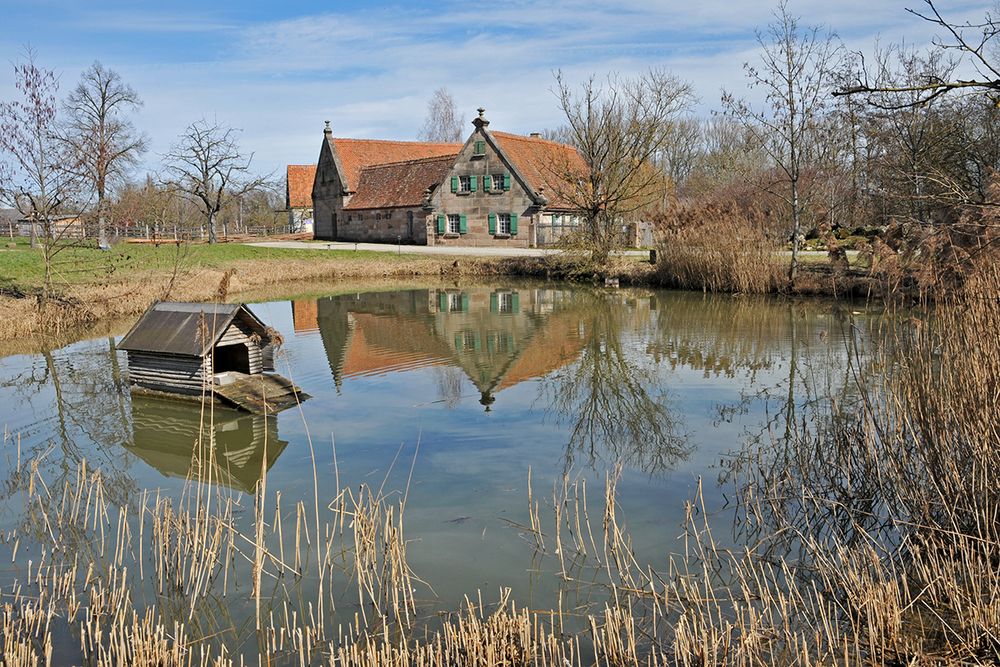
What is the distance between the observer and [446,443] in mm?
10617

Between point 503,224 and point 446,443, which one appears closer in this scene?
point 446,443

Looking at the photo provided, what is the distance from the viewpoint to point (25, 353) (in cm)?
1712

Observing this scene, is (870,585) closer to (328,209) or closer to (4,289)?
(4,289)

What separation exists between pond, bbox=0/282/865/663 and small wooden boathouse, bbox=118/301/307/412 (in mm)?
302

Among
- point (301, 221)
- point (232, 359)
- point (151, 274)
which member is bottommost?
point (232, 359)

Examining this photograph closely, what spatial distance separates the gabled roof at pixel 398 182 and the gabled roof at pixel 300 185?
35.4 ft

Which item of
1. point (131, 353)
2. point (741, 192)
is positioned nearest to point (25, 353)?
point (131, 353)

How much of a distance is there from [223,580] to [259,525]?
1.32 m

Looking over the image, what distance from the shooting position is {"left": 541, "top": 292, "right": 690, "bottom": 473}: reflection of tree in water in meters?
→ 10.1

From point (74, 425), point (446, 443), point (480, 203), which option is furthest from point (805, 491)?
point (480, 203)

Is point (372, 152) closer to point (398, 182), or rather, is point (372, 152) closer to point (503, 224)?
point (398, 182)

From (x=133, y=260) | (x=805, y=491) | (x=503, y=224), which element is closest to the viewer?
(x=805, y=491)

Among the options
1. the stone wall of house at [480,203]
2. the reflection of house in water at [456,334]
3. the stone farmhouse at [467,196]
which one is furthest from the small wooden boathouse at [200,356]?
the stone wall of house at [480,203]

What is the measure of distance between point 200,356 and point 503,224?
31810mm
